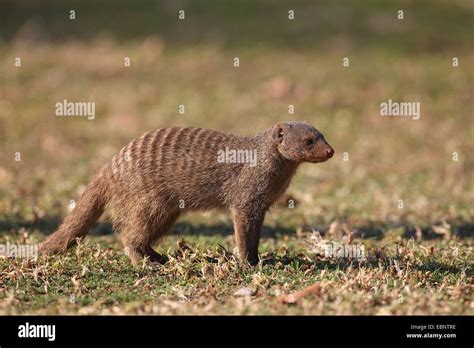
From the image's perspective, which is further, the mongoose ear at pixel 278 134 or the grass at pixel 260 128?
the mongoose ear at pixel 278 134

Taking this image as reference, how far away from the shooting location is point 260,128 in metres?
13.2

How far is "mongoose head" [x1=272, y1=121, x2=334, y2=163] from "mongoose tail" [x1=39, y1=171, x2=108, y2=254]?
1582 millimetres

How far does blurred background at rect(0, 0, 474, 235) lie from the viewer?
9.80 metres

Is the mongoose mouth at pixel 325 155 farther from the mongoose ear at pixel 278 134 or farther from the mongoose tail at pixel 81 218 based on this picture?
the mongoose tail at pixel 81 218

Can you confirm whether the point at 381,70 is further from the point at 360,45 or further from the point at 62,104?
the point at 62,104

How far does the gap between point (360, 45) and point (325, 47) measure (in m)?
0.82

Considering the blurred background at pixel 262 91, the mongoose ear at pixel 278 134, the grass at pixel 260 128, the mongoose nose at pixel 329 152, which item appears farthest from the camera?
the blurred background at pixel 262 91

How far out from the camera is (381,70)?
1597cm

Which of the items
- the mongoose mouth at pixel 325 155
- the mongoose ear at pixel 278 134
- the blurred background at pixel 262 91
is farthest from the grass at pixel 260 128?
the mongoose ear at pixel 278 134

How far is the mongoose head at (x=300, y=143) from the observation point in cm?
648

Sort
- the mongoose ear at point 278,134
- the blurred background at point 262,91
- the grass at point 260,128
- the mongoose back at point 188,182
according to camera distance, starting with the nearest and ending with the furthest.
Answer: the grass at point 260,128 < the mongoose back at point 188,182 < the mongoose ear at point 278,134 < the blurred background at point 262,91
